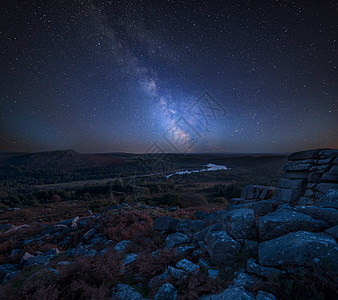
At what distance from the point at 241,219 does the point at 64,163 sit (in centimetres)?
10352

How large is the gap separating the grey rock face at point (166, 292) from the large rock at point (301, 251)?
74.9 inches

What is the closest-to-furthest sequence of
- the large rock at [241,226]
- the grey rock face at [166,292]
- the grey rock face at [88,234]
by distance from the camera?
the grey rock face at [166,292], the large rock at [241,226], the grey rock face at [88,234]

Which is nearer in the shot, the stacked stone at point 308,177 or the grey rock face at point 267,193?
the stacked stone at point 308,177

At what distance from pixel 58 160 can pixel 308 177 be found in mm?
110383

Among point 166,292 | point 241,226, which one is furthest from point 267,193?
point 166,292

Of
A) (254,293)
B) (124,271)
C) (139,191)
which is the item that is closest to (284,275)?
(254,293)


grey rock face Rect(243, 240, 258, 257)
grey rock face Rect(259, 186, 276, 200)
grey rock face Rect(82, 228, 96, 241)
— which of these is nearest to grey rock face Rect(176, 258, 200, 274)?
grey rock face Rect(243, 240, 258, 257)

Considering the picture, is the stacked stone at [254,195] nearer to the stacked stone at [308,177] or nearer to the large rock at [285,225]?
the stacked stone at [308,177]

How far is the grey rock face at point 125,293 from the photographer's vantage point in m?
3.32

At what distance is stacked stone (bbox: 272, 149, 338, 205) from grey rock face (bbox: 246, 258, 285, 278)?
8.25 meters

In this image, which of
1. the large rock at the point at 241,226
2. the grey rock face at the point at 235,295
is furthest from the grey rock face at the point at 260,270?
the large rock at the point at 241,226

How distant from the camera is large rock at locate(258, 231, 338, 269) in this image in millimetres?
2951

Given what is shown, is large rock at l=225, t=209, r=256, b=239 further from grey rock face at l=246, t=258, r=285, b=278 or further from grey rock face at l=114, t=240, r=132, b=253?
grey rock face at l=114, t=240, r=132, b=253

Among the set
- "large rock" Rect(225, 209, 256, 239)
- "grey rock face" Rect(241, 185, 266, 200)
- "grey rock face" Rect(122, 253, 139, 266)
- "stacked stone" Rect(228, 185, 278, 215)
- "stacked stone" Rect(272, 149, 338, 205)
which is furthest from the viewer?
"grey rock face" Rect(241, 185, 266, 200)
